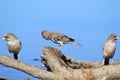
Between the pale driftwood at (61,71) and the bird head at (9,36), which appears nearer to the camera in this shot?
the pale driftwood at (61,71)

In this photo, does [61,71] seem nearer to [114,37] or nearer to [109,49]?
[109,49]

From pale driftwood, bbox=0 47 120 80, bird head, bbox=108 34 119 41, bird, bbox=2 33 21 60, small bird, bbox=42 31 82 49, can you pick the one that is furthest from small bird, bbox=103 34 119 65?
bird, bbox=2 33 21 60

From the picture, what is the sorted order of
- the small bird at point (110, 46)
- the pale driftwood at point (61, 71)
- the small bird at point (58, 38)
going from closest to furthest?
the pale driftwood at point (61, 71) → the small bird at point (110, 46) → the small bird at point (58, 38)

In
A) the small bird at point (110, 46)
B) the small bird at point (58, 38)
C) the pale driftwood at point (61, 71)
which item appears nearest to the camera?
the pale driftwood at point (61, 71)

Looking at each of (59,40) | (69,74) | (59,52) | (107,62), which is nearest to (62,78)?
(69,74)

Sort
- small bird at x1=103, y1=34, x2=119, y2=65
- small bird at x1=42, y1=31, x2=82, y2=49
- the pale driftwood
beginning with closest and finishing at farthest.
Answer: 1. the pale driftwood
2. small bird at x1=103, y1=34, x2=119, y2=65
3. small bird at x1=42, y1=31, x2=82, y2=49

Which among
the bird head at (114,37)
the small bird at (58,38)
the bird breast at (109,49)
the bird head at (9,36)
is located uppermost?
the small bird at (58,38)

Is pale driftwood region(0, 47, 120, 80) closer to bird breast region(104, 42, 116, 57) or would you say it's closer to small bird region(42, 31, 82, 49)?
bird breast region(104, 42, 116, 57)

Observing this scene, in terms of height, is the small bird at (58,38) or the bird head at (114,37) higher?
the small bird at (58,38)

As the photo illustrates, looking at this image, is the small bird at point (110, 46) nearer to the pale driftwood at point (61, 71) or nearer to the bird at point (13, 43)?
the pale driftwood at point (61, 71)

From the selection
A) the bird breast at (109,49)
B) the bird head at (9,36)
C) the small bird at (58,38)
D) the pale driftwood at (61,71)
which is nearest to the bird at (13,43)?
the bird head at (9,36)
